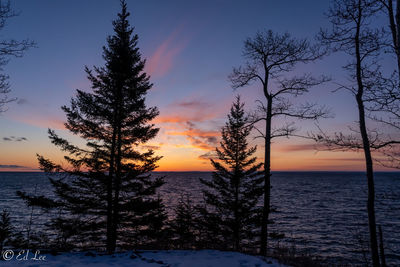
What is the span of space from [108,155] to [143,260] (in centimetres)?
607

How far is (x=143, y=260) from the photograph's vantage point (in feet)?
27.3

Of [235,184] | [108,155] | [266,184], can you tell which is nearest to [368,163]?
[266,184]

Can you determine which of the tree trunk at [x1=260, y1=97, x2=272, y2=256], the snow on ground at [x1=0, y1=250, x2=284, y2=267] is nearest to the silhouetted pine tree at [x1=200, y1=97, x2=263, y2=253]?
the tree trunk at [x1=260, y1=97, x2=272, y2=256]

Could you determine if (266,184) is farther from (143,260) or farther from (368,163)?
(143,260)

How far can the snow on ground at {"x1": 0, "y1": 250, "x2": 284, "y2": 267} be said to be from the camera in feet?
24.0

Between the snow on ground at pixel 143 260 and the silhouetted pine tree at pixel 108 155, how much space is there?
298 centimetres

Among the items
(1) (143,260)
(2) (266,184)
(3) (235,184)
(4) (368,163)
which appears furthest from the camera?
(3) (235,184)

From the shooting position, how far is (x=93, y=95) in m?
12.3

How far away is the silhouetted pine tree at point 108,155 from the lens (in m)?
11.7

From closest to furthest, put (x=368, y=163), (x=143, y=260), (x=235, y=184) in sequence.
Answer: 1. (x=143, y=260)
2. (x=368, y=163)
3. (x=235, y=184)

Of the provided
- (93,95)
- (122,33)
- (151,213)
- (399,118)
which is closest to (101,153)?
(93,95)

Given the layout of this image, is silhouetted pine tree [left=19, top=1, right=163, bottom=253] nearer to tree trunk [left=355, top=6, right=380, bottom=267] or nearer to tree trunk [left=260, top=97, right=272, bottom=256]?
tree trunk [left=260, top=97, right=272, bottom=256]

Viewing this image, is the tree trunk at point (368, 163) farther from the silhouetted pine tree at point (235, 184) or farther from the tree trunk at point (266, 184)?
the silhouetted pine tree at point (235, 184)

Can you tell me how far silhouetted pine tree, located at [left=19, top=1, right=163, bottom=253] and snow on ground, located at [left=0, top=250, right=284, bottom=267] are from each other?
9.77ft
